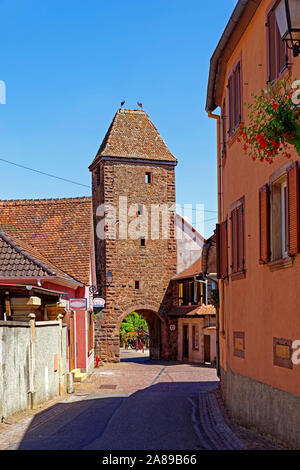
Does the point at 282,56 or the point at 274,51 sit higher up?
the point at 274,51

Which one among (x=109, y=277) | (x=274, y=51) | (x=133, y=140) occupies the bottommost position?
(x=109, y=277)

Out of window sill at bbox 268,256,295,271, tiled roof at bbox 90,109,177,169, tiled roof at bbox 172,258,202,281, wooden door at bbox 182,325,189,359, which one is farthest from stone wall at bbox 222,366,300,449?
tiled roof at bbox 90,109,177,169

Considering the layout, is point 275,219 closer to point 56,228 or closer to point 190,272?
→ point 56,228

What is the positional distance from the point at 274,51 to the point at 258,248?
3.25 metres

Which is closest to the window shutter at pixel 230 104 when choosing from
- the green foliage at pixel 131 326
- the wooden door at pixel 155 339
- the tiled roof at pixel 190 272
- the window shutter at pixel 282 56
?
the window shutter at pixel 282 56

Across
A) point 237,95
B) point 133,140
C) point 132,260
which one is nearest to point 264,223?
point 237,95

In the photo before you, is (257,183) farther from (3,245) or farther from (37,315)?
(3,245)

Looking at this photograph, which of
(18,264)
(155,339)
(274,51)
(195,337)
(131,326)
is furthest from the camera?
(131,326)

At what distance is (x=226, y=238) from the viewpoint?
51.4 feet

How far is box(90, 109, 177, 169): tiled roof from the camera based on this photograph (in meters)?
42.2

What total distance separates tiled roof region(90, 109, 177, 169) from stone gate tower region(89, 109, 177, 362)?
2.3 inches

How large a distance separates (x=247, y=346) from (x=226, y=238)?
10.4 ft

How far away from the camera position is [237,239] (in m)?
14.3
